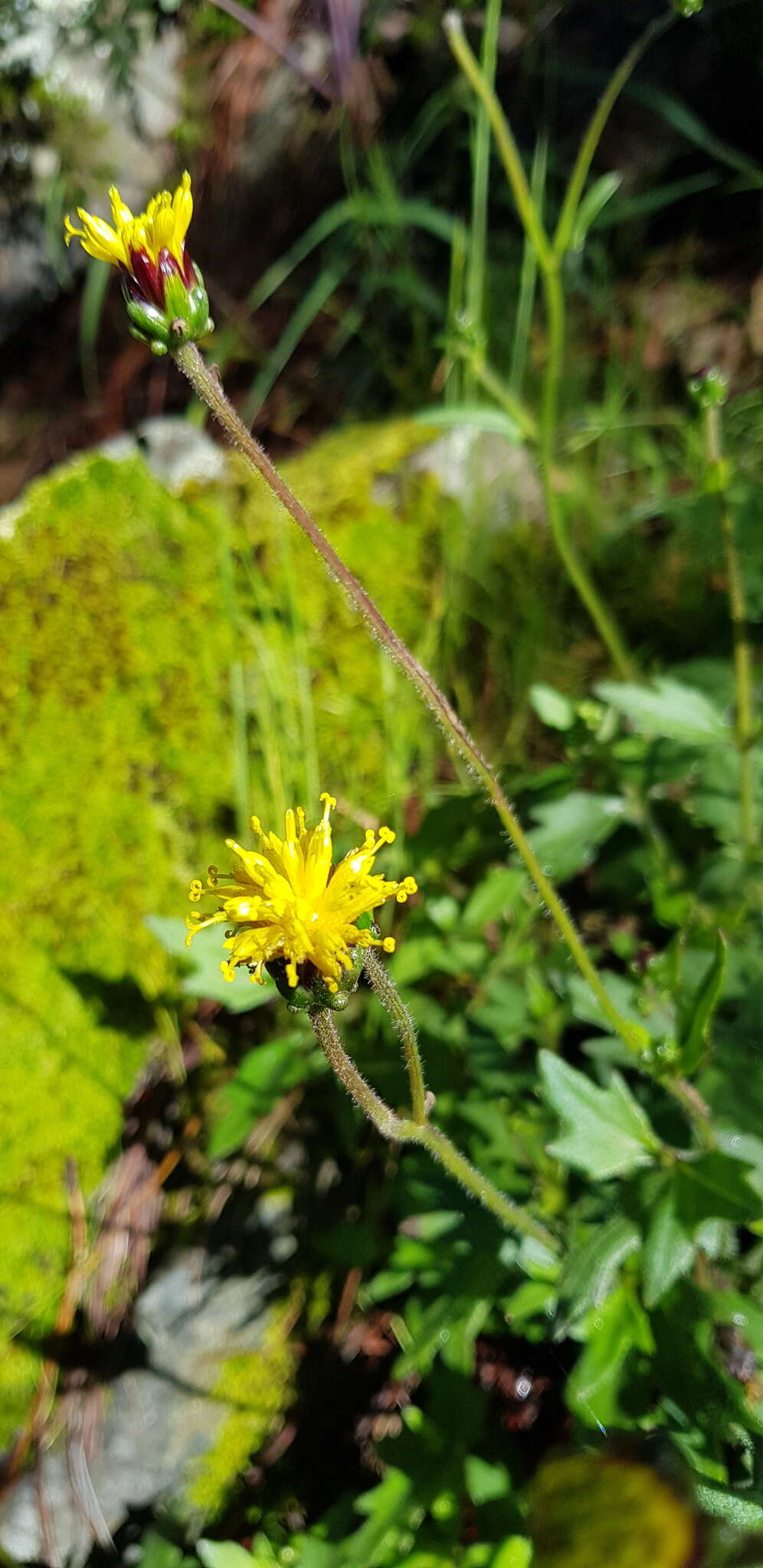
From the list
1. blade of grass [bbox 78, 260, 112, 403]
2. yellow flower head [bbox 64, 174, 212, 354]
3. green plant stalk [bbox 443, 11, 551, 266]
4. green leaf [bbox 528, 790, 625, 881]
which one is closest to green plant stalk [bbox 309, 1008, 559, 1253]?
green leaf [bbox 528, 790, 625, 881]

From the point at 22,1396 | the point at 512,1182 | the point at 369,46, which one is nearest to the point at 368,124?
the point at 369,46

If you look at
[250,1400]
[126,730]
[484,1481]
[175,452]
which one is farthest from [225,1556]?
[175,452]

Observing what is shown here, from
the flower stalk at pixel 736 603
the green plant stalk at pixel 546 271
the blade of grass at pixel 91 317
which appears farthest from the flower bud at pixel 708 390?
the blade of grass at pixel 91 317

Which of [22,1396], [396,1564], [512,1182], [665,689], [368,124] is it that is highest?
[368,124]

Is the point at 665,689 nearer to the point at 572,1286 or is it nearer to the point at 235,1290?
the point at 572,1286

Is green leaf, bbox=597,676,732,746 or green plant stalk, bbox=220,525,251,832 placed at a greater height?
green plant stalk, bbox=220,525,251,832

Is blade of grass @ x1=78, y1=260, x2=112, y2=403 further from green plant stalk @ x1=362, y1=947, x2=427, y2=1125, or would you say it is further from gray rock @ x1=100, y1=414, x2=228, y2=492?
green plant stalk @ x1=362, y1=947, x2=427, y2=1125

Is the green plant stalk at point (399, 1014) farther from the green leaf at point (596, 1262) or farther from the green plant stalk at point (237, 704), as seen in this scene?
the green plant stalk at point (237, 704)
